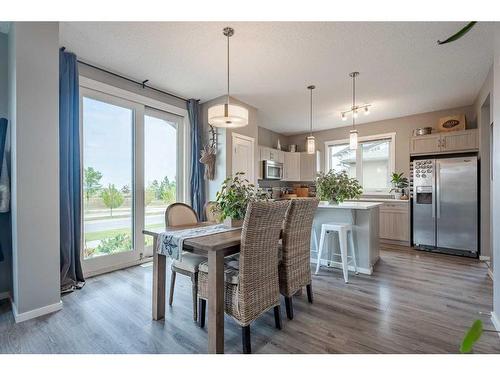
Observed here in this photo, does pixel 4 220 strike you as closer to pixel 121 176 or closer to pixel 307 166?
pixel 121 176

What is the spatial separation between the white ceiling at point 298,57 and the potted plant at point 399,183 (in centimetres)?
146

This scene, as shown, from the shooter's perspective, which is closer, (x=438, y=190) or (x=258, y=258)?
(x=258, y=258)

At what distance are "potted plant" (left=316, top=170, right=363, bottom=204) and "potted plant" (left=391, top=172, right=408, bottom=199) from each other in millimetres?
2220

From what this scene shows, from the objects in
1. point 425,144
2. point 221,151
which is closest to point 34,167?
point 221,151

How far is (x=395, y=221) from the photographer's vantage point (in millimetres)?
4742

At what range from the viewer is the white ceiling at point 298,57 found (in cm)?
228

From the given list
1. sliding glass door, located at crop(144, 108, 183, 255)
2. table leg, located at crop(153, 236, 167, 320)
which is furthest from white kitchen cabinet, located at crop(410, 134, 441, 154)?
table leg, located at crop(153, 236, 167, 320)

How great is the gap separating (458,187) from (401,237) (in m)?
1.29

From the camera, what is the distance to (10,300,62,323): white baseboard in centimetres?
199

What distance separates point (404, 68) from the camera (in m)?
2.99

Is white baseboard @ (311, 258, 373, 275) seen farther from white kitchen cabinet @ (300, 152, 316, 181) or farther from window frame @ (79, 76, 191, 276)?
white kitchen cabinet @ (300, 152, 316, 181)

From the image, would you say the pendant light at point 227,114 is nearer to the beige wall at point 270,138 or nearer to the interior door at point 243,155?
the interior door at point 243,155

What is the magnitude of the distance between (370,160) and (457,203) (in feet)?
6.17
